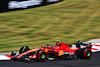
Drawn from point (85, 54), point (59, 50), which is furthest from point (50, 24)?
point (59, 50)

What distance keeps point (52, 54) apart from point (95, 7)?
18705 mm

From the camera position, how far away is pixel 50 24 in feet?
71.2

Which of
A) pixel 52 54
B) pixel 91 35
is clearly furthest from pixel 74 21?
pixel 52 54

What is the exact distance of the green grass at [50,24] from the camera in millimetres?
16453

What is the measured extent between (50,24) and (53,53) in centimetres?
1137

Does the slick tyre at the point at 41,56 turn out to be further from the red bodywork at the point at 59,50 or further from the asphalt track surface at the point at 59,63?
the red bodywork at the point at 59,50

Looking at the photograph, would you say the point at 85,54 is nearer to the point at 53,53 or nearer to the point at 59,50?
the point at 59,50

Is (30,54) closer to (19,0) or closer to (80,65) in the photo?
(80,65)

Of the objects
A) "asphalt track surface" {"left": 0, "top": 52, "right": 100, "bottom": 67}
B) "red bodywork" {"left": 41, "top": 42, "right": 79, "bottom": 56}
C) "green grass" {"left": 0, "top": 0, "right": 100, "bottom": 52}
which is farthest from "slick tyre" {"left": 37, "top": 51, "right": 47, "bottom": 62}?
"green grass" {"left": 0, "top": 0, "right": 100, "bottom": 52}

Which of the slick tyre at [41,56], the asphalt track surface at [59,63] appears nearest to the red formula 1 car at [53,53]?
the slick tyre at [41,56]

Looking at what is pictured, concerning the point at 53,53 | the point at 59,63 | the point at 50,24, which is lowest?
the point at 59,63

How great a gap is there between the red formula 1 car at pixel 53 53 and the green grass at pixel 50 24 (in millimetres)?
3144

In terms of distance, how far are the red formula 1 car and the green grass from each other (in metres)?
3.14

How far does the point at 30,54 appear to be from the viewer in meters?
10.1
